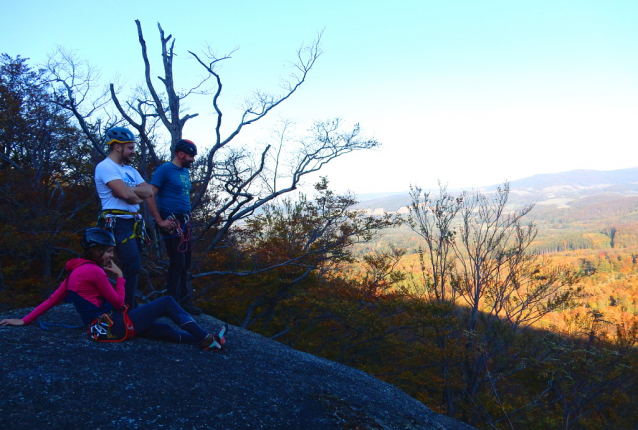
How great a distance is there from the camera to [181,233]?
4.66 metres

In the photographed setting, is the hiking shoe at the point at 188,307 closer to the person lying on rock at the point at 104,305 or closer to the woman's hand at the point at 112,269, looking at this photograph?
the person lying on rock at the point at 104,305

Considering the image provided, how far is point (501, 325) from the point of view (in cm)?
1461

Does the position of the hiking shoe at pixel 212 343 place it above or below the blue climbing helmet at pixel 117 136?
below

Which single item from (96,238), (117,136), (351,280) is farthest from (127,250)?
(351,280)

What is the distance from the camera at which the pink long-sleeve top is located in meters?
3.47

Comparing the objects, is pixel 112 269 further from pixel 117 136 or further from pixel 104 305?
pixel 117 136

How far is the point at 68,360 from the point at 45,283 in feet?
28.7

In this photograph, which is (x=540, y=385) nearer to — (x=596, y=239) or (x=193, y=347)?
(x=193, y=347)

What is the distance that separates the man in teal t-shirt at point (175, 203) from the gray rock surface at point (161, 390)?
110cm

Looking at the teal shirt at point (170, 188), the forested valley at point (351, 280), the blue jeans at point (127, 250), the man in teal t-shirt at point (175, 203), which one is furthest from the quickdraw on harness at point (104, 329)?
the forested valley at point (351, 280)

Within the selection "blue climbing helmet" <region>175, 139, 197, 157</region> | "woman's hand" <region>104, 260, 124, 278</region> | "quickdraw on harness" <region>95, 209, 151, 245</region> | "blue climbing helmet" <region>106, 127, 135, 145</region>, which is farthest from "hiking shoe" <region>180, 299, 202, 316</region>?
"blue climbing helmet" <region>106, 127, 135, 145</region>

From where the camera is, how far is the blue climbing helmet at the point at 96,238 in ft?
11.3

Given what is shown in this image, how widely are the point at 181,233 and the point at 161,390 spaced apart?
6.26ft

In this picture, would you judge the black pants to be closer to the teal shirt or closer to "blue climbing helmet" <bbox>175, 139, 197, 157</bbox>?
the teal shirt
